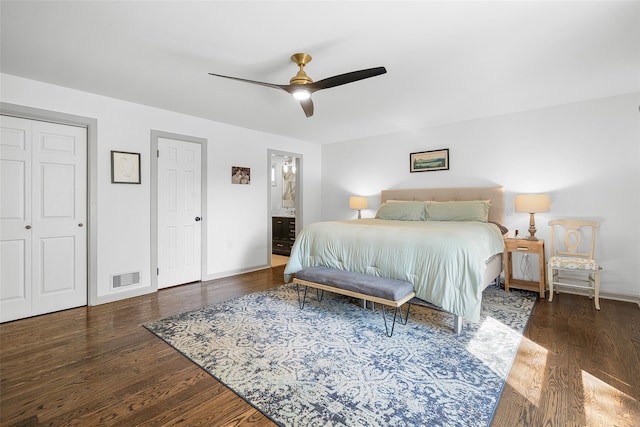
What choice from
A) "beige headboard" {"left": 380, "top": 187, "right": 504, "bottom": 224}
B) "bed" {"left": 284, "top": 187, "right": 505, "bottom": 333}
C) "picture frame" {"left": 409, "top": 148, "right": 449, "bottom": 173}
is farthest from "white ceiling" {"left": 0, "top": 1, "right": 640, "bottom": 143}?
"bed" {"left": 284, "top": 187, "right": 505, "bottom": 333}

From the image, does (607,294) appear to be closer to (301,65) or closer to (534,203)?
(534,203)

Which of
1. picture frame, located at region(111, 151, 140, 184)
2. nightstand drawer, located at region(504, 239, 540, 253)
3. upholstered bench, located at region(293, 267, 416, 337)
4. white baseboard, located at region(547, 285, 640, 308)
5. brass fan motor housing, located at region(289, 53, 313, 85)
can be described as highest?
brass fan motor housing, located at region(289, 53, 313, 85)

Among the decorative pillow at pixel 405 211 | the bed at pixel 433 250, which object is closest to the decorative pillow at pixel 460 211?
the bed at pixel 433 250

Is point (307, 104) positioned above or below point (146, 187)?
above

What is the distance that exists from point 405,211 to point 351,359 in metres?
2.84

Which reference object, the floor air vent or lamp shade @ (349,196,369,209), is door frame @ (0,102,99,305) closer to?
the floor air vent

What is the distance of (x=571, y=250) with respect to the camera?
369 centimetres

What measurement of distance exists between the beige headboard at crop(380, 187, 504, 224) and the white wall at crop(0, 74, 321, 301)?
7.22ft

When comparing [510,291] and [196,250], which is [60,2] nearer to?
[196,250]

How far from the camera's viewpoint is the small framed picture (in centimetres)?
481

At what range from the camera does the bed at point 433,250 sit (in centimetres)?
255

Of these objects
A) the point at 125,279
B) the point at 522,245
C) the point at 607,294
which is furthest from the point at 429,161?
the point at 125,279

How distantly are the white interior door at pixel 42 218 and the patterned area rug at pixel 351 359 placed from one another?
52.6 inches

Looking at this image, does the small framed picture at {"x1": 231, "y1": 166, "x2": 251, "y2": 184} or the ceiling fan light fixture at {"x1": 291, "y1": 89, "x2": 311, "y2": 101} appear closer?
the ceiling fan light fixture at {"x1": 291, "y1": 89, "x2": 311, "y2": 101}
